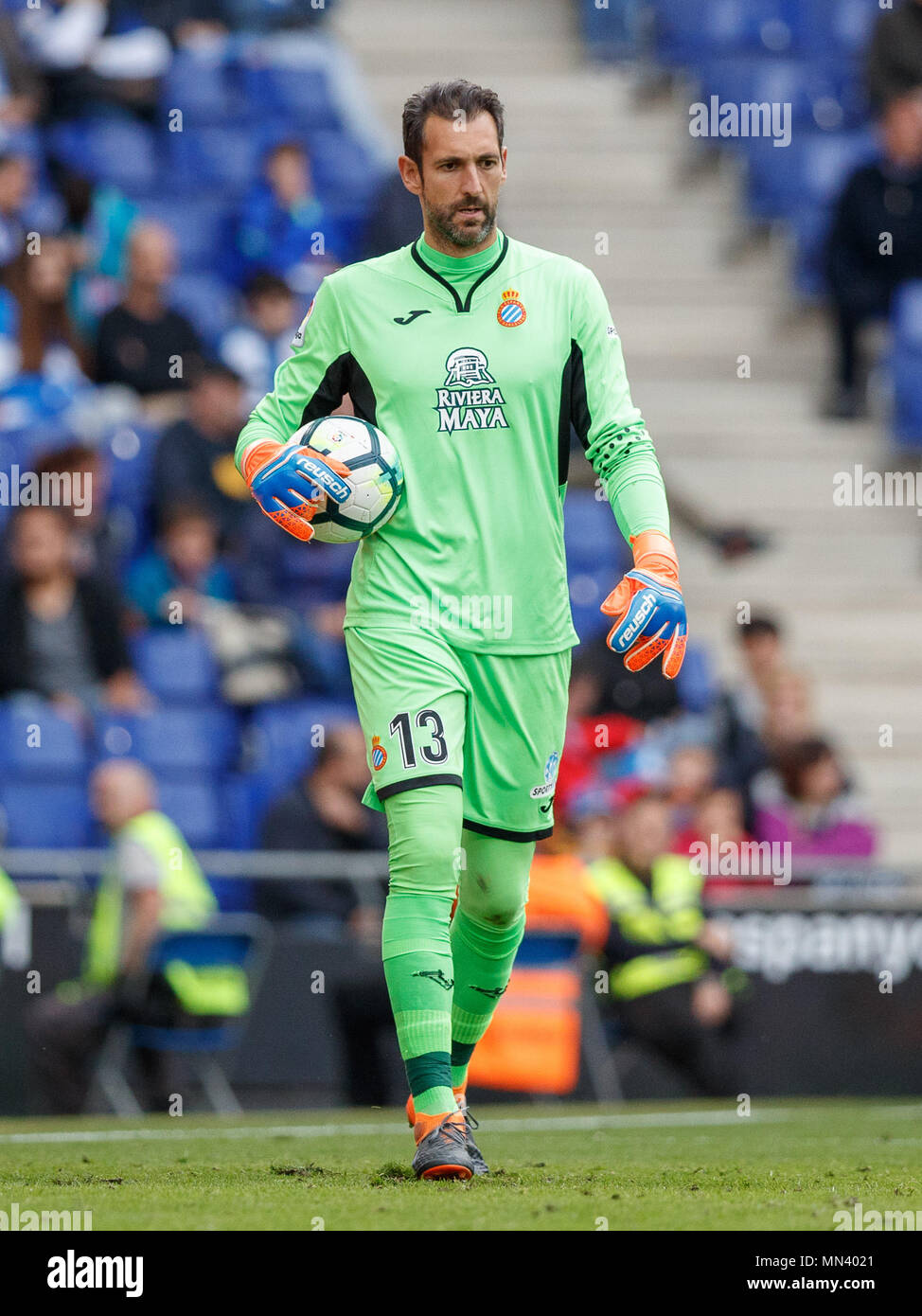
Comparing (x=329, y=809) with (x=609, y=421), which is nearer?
(x=609, y=421)

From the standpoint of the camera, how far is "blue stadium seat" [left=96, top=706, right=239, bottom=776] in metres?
11.2

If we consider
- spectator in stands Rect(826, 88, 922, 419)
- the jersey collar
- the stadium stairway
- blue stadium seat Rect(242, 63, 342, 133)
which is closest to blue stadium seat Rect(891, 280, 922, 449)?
spectator in stands Rect(826, 88, 922, 419)

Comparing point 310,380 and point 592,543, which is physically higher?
point 592,543

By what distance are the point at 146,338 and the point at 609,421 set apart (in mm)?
7157

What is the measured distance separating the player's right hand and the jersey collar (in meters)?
0.60

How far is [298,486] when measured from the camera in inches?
227

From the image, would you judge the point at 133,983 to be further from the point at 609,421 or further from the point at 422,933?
the point at 609,421

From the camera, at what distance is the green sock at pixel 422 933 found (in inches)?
223

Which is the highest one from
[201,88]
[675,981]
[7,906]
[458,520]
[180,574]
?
[201,88]

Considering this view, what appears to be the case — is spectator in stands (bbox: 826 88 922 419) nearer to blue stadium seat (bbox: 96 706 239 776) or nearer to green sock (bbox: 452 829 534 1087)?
blue stadium seat (bbox: 96 706 239 776)

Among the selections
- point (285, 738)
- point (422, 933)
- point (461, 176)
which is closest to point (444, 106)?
point (461, 176)

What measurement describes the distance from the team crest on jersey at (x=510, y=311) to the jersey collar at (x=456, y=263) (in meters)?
0.08

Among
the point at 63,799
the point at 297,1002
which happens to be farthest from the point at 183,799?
the point at 297,1002
